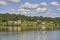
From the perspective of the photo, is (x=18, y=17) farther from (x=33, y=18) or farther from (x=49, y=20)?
(x=49, y=20)

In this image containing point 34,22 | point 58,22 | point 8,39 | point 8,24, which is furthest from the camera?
point 58,22

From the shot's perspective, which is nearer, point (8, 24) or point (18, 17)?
point (8, 24)

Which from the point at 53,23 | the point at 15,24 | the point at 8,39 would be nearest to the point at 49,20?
the point at 53,23

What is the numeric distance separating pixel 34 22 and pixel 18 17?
10.5m

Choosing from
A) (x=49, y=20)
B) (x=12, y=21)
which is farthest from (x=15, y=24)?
(x=49, y=20)

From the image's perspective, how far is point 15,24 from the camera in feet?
252

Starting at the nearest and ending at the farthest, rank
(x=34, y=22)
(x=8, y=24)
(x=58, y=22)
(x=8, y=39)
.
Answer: (x=8, y=39)
(x=8, y=24)
(x=34, y=22)
(x=58, y=22)

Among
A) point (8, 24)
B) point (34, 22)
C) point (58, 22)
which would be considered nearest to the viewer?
point (8, 24)

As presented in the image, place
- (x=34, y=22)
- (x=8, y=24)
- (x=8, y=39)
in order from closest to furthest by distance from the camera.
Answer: (x=8, y=39) < (x=8, y=24) < (x=34, y=22)

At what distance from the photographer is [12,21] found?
76.9m

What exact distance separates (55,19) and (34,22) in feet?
33.7

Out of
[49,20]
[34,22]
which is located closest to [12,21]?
[34,22]

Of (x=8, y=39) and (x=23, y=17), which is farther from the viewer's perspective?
(x=23, y=17)

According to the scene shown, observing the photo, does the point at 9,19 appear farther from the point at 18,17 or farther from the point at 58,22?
the point at 58,22
